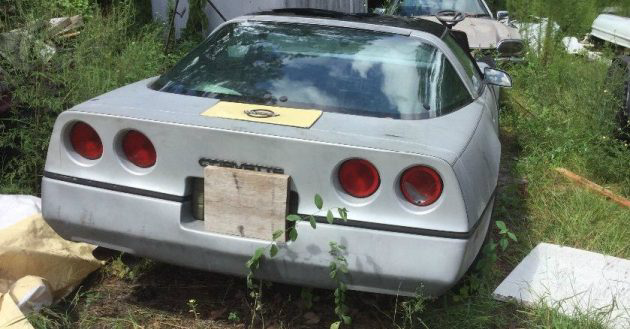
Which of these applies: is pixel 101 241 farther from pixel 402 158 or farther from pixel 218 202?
pixel 402 158

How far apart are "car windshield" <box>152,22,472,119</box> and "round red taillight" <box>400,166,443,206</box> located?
50 cm

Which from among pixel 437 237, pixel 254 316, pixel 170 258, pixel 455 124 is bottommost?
pixel 254 316

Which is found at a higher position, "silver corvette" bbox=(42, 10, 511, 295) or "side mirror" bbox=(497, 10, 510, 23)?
"silver corvette" bbox=(42, 10, 511, 295)

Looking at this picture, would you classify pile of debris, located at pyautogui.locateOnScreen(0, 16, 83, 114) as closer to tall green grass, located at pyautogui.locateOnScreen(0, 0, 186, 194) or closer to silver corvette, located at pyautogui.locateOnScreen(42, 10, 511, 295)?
tall green grass, located at pyautogui.locateOnScreen(0, 0, 186, 194)

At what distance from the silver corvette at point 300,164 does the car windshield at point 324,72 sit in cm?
1

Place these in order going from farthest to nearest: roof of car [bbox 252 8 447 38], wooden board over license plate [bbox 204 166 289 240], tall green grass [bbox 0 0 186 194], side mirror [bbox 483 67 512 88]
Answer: side mirror [bbox 483 67 512 88]
tall green grass [bbox 0 0 186 194]
roof of car [bbox 252 8 447 38]
wooden board over license plate [bbox 204 166 289 240]

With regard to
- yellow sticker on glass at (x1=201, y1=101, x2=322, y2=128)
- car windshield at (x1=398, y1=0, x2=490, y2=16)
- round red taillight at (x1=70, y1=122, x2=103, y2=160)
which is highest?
yellow sticker on glass at (x1=201, y1=101, x2=322, y2=128)

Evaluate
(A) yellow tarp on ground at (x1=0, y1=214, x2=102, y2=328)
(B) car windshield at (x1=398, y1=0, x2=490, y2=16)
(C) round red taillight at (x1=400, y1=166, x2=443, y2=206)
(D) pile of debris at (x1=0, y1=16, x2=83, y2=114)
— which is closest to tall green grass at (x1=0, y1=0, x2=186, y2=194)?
(D) pile of debris at (x1=0, y1=16, x2=83, y2=114)

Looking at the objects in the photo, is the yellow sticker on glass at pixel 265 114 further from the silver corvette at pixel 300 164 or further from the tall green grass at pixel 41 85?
the tall green grass at pixel 41 85

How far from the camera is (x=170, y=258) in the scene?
2783 mm

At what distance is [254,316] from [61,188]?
104 cm

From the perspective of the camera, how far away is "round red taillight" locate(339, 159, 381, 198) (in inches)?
99.1

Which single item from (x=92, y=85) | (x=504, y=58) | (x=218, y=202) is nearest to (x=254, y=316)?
(x=218, y=202)

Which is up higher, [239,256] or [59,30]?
[59,30]
